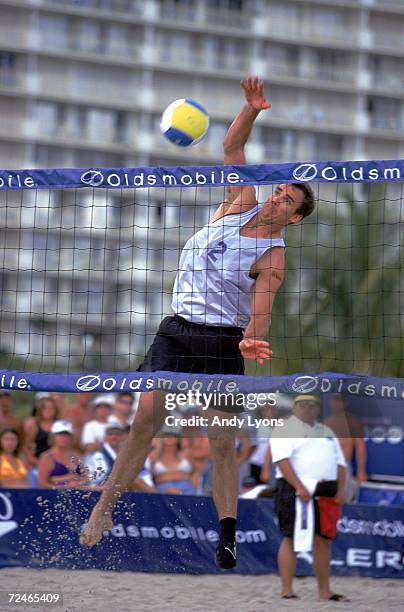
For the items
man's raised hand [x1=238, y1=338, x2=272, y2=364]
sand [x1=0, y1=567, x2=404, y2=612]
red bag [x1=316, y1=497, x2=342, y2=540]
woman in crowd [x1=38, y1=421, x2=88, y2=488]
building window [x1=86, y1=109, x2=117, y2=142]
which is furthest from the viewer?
building window [x1=86, y1=109, x2=117, y2=142]

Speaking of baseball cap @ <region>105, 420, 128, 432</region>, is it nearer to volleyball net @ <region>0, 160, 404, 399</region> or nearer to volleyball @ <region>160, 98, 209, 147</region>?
volleyball net @ <region>0, 160, 404, 399</region>

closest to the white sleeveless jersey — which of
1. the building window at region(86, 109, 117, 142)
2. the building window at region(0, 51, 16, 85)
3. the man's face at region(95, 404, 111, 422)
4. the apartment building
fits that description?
the man's face at region(95, 404, 111, 422)

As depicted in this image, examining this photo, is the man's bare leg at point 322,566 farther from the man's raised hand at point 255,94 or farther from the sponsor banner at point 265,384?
the man's raised hand at point 255,94

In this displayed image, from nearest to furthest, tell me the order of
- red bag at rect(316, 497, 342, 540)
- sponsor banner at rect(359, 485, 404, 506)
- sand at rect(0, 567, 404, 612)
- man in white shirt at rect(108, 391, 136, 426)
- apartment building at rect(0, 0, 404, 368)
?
sand at rect(0, 567, 404, 612) → red bag at rect(316, 497, 342, 540) → sponsor banner at rect(359, 485, 404, 506) → man in white shirt at rect(108, 391, 136, 426) → apartment building at rect(0, 0, 404, 368)

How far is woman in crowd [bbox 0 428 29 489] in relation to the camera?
10.3 metres

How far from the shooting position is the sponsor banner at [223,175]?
6.73 meters

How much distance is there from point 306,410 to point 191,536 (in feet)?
5.67

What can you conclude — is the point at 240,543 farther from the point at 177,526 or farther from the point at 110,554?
the point at 110,554

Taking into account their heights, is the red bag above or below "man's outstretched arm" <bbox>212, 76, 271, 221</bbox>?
below

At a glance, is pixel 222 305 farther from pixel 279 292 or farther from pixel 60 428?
pixel 279 292

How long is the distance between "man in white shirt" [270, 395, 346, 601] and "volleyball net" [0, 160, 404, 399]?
0.61 metres

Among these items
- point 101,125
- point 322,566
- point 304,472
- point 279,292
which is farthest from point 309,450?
point 101,125

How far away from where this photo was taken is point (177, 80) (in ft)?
156

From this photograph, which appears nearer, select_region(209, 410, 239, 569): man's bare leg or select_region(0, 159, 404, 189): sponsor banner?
select_region(209, 410, 239, 569): man's bare leg
